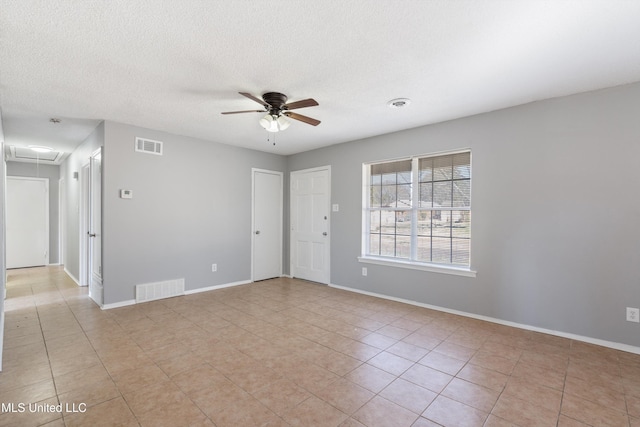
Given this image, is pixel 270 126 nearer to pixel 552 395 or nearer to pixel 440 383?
pixel 440 383

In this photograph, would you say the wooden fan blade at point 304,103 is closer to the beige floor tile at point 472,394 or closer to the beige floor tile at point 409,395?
the beige floor tile at point 409,395

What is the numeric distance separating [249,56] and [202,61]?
1.34 ft

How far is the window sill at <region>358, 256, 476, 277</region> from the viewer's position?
11.9 feet

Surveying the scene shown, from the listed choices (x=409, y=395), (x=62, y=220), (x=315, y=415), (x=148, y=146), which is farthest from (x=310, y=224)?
(x=62, y=220)

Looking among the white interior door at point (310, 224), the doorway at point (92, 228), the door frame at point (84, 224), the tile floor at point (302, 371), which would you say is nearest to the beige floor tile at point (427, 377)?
the tile floor at point (302, 371)

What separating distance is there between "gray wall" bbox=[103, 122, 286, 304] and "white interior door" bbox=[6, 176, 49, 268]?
4882 mm

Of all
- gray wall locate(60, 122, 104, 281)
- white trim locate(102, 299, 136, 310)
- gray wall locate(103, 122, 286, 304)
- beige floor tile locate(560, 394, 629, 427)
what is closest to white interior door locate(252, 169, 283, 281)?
gray wall locate(103, 122, 286, 304)

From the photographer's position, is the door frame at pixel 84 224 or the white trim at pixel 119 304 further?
the door frame at pixel 84 224

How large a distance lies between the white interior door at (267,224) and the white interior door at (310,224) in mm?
310

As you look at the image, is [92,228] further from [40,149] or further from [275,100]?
[275,100]

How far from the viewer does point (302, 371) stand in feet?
7.76

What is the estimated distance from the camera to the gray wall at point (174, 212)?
3914mm

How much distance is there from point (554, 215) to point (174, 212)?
4.98 metres

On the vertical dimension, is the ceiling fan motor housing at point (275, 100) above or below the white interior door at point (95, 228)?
above
